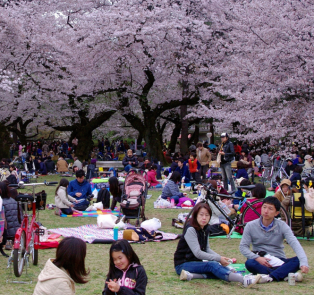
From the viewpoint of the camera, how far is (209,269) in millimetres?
5633

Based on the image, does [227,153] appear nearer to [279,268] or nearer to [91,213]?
[91,213]

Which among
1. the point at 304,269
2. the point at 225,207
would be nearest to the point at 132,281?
the point at 304,269

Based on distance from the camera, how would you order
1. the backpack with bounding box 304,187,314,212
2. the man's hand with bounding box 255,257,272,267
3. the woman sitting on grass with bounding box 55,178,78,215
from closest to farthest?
1. the man's hand with bounding box 255,257,272,267
2. the backpack with bounding box 304,187,314,212
3. the woman sitting on grass with bounding box 55,178,78,215

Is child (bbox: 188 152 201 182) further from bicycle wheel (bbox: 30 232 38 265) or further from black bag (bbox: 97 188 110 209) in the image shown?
bicycle wheel (bbox: 30 232 38 265)

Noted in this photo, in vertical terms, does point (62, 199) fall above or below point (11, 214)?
below

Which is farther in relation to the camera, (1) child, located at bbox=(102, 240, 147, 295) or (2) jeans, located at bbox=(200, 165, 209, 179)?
(2) jeans, located at bbox=(200, 165, 209, 179)

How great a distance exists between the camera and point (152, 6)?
2119 centimetres

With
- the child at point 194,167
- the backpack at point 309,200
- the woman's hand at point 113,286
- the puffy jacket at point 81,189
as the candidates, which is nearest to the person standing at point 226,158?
the child at point 194,167

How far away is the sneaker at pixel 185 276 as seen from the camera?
18.4 feet

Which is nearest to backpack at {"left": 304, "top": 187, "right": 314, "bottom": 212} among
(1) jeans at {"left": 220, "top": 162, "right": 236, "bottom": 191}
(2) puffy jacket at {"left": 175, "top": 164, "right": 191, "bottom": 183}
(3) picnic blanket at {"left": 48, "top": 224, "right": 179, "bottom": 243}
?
(3) picnic blanket at {"left": 48, "top": 224, "right": 179, "bottom": 243}

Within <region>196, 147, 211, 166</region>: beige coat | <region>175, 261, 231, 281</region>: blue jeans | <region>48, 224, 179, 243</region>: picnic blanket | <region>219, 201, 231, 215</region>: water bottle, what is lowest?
<region>48, 224, 179, 243</region>: picnic blanket

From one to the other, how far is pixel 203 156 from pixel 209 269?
11.9 m

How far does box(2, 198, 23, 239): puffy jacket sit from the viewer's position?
6516 millimetres

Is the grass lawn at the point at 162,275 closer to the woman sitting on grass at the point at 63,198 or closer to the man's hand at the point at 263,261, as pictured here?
the man's hand at the point at 263,261
